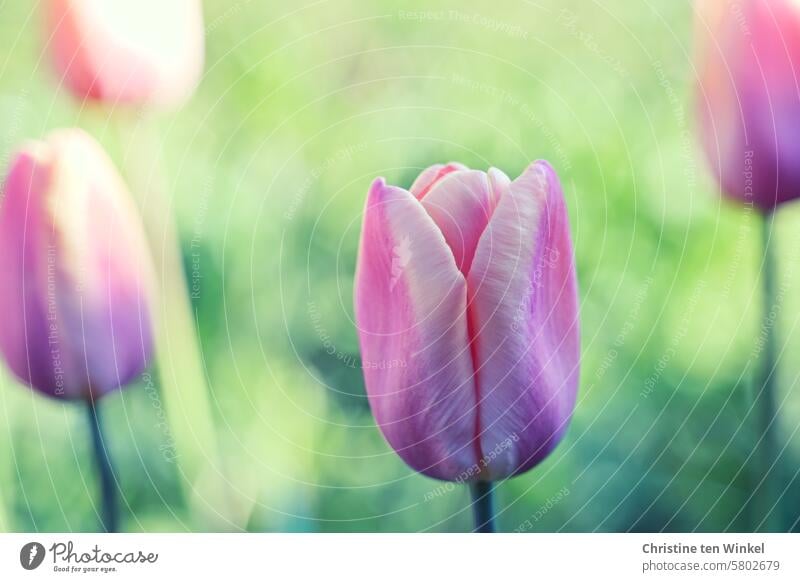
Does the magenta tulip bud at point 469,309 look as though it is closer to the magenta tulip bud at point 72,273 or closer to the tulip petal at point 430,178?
the tulip petal at point 430,178

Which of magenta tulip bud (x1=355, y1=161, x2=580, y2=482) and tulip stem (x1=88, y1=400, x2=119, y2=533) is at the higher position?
magenta tulip bud (x1=355, y1=161, x2=580, y2=482)

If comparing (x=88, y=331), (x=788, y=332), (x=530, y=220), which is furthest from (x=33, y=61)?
(x=788, y=332)

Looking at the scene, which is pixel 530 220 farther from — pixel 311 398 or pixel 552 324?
pixel 311 398
